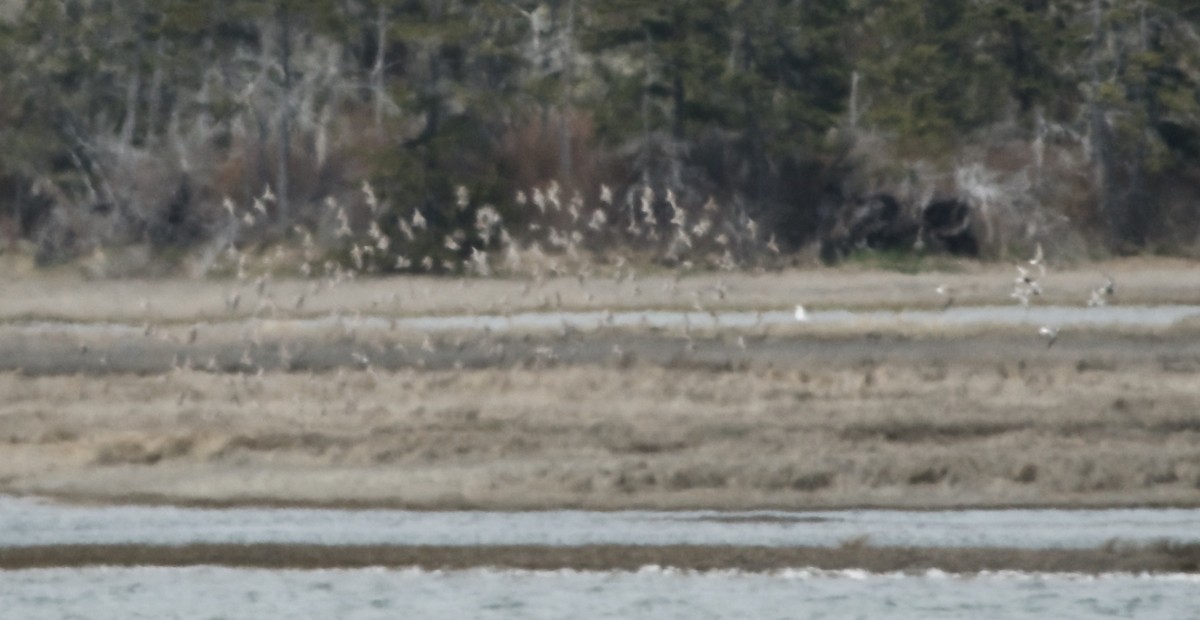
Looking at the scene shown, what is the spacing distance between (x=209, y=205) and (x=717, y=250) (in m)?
11.5

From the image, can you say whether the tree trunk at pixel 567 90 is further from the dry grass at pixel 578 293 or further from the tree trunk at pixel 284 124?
the dry grass at pixel 578 293

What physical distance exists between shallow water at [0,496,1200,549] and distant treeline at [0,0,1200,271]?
2656 cm

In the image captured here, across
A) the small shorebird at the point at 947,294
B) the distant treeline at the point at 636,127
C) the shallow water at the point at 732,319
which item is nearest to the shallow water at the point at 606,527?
the shallow water at the point at 732,319

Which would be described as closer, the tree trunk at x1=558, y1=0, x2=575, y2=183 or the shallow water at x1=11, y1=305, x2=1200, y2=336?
the shallow water at x1=11, y1=305, x2=1200, y2=336

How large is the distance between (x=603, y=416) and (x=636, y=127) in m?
26.5

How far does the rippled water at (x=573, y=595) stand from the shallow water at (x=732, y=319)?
1245 cm

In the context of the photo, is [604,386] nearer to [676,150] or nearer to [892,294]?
[892,294]

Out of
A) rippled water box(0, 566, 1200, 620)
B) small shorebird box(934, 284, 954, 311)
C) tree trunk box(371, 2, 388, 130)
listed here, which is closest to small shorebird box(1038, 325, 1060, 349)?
small shorebird box(934, 284, 954, 311)

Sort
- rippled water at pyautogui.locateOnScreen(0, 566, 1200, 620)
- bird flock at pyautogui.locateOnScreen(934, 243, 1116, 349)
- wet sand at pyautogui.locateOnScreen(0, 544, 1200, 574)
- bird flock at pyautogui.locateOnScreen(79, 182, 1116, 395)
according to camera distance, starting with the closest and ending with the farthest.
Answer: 1. rippled water at pyautogui.locateOnScreen(0, 566, 1200, 620)
2. wet sand at pyautogui.locateOnScreen(0, 544, 1200, 574)
3. bird flock at pyautogui.locateOnScreen(934, 243, 1116, 349)
4. bird flock at pyautogui.locateOnScreen(79, 182, 1116, 395)

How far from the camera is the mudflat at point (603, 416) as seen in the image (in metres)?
17.7

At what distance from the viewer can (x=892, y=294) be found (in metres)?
36.1

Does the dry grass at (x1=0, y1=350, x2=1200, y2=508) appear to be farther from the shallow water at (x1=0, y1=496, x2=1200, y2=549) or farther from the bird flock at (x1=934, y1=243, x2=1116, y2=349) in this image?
the bird flock at (x1=934, y1=243, x2=1116, y2=349)

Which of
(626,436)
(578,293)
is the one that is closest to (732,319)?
(578,293)

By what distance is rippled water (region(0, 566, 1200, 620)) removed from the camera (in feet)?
45.1
